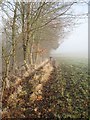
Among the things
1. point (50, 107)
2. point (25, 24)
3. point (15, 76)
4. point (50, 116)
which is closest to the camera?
point (50, 116)

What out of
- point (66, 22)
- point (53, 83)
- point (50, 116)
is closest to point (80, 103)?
point (50, 116)

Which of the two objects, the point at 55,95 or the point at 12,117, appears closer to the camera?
the point at 12,117

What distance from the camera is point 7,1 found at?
1609cm

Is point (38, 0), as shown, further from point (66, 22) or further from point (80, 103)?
point (80, 103)

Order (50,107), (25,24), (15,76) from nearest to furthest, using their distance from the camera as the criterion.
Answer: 1. (50,107)
2. (15,76)
3. (25,24)

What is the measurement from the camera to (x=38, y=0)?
61.8ft

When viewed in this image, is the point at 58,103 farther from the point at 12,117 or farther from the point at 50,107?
the point at 12,117

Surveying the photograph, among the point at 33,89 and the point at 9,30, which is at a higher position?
the point at 9,30

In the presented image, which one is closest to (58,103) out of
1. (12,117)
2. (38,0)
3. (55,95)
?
(55,95)

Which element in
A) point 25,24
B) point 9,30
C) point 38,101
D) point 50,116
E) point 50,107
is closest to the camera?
point 50,116

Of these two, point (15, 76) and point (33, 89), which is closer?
point (33, 89)

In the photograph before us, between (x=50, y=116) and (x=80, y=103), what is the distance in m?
1.99

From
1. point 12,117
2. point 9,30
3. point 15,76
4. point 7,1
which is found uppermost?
point 7,1

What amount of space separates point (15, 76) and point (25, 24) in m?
6.32
